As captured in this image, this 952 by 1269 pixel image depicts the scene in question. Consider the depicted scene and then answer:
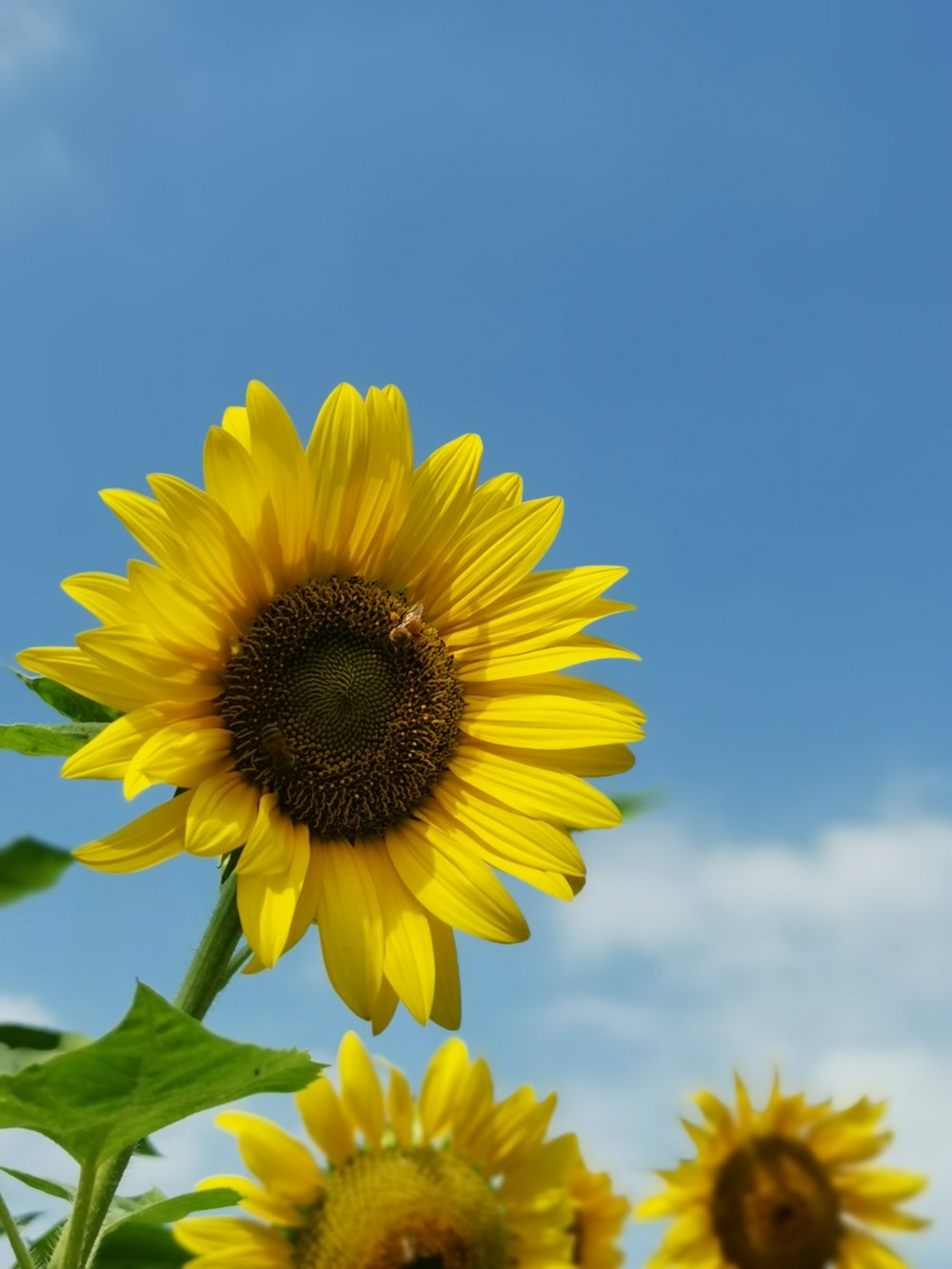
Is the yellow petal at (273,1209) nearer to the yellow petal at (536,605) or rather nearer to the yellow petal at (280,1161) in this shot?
the yellow petal at (280,1161)

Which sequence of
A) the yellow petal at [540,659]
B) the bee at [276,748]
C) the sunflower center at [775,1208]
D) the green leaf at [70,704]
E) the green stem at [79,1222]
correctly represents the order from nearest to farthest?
the sunflower center at [775,1208] → the green stem at [79,1222] → the green leaf at [70,704] → the bee at [276,748] → the yellow petal at [540,659]

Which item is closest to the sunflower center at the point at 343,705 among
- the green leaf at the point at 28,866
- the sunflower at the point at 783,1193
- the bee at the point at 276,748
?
the bee at the point at 276,748

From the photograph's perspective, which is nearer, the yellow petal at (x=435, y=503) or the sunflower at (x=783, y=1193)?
the sunflower at (x=783, y=1193)

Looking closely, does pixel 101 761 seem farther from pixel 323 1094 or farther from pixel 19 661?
pixel 323 1094

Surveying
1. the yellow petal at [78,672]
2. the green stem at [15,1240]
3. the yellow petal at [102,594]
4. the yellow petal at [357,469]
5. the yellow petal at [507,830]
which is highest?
the yellow petal at [357,469]

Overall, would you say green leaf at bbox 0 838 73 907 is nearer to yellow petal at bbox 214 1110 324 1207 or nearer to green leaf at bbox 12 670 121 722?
yellow petal at bbox 214 1110 324 1207
